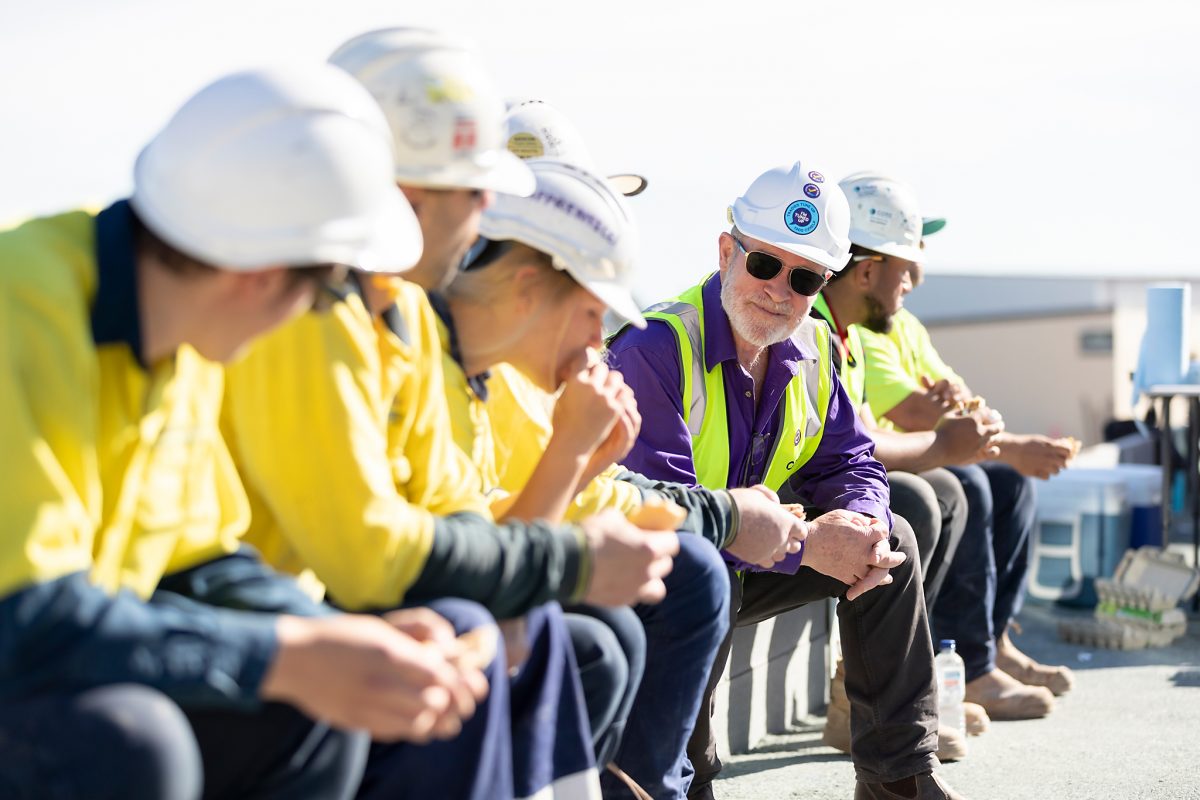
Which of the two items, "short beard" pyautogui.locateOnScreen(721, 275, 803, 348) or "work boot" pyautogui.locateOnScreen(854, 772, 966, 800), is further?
"short beard" pyautogui.locateOnScreen(721, 275, 803, 348)

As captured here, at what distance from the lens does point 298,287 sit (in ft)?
6.35

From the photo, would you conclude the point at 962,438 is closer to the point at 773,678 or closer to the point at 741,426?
the point at 773,678

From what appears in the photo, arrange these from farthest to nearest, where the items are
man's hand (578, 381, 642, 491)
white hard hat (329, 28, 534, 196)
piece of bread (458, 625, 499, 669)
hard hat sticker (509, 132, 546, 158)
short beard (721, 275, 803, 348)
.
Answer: short beard (721, 275, 803, 348) → hard hat sticker (509, 132, 546, 158) → man's hand (578, 381, 642, 491) → white hard hat (329, 28, 534, 196) → piece of bread (458, 625, 499, 669)

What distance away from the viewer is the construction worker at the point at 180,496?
1.69 m

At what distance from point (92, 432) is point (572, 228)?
3.75 ft

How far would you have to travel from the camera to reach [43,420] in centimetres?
175

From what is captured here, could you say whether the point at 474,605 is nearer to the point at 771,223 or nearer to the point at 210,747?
the point at 210,747

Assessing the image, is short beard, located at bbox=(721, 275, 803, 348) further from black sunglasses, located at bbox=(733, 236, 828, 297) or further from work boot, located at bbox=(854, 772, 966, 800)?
work boot, located at bbox=(854, 772, 966, 800)

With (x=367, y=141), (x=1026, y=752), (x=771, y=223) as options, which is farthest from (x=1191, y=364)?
(x=367, y=141)

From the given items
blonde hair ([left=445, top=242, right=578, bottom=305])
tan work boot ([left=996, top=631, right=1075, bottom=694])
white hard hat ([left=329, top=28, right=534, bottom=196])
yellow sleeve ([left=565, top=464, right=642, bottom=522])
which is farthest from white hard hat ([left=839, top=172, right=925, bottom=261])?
white hard hat ([left=329, top=28, right=534, bottom=196])

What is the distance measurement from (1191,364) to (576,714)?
603 centimetres

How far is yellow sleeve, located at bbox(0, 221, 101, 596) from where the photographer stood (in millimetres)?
1688

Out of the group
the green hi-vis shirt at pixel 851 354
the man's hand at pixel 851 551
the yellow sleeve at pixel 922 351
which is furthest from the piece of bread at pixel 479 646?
the yellow sleeve at pixel 922 351

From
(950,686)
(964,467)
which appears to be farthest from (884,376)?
(950,686)
